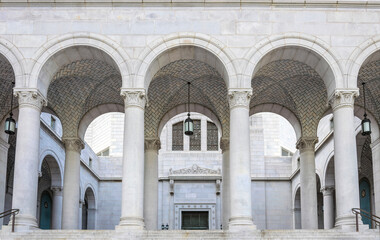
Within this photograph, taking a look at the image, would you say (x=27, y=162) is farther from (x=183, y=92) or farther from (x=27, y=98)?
(x=183, y=92)

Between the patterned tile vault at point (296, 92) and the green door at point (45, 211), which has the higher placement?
the patterned tile vault at point (296, 92)

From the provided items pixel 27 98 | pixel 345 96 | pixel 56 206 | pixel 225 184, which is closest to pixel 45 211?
pixel 56 206

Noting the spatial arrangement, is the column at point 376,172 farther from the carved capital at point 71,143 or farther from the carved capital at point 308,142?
the carved capital at point 71,143

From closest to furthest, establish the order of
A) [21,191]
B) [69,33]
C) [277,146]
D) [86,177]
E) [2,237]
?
[2,237], [21,191], [69,33], [86,177], [277,146]

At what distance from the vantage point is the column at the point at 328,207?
34.9 metres

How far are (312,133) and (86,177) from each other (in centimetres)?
1822

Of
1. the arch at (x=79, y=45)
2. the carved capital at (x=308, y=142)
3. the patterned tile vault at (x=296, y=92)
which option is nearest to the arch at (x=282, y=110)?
the patterned tile vault at (x=296, y=92)

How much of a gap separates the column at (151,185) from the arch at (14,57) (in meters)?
8.03

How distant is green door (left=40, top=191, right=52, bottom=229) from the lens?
37.7m

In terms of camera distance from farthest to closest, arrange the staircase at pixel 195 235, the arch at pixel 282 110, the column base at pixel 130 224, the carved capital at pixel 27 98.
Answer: the arch at pixel 282 110 < the carved capital at pixel 27 98 < the column base at pixel 130 224 < the staircase at pixel 195 235

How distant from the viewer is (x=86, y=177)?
40750 mm

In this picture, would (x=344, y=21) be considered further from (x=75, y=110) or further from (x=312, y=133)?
(x=75, y=110)

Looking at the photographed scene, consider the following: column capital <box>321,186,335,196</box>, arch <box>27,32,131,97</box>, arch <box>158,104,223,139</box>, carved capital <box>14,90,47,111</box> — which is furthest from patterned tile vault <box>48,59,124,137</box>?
column capital <box>321,186,335,196</box>

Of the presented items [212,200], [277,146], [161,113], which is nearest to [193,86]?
[161,113]
